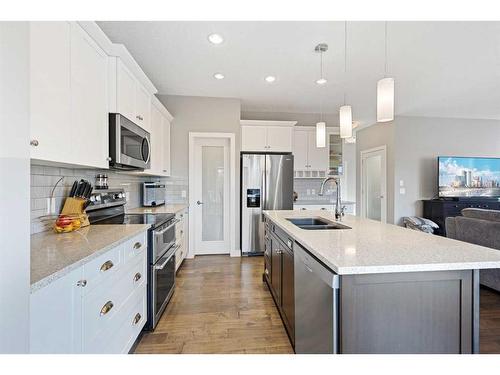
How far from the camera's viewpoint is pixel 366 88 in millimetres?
3795

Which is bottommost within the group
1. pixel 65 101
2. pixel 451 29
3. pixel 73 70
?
Result: pixel 65 101

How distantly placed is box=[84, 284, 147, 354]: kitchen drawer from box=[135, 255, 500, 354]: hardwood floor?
0.73 ft

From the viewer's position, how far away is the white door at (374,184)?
546 cm

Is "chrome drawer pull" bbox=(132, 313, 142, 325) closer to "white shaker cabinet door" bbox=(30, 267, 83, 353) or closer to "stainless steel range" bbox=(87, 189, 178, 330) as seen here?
"stainless steel range" bbox=(87, 189, 178, 330)

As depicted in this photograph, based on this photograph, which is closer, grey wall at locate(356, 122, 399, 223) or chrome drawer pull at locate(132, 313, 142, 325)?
chrome drawer pull at locate(132, 313, 142, 325)

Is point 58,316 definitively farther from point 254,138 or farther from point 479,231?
point 254,138

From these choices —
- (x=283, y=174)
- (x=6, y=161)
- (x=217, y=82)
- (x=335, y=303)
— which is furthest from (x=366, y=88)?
(x=6, y=161)

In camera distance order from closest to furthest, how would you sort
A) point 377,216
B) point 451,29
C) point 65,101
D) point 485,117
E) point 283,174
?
point 65,101 → point 451,29 → point 283,174 → point 485,117 → point 377,216

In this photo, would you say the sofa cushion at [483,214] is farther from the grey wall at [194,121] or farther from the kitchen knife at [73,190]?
the kitchen knife at [73,190]

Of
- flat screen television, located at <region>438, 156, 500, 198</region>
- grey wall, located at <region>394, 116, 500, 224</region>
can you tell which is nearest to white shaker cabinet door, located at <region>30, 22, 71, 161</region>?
grey wall, located at <region>394, 116, 500, 224</region>

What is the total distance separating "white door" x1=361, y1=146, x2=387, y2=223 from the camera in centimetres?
546

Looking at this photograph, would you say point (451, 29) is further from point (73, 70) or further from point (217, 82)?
point (73, 70)

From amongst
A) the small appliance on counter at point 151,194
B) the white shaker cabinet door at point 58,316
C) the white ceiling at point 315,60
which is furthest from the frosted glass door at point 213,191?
the white shaker cabinet door at point 58,316
